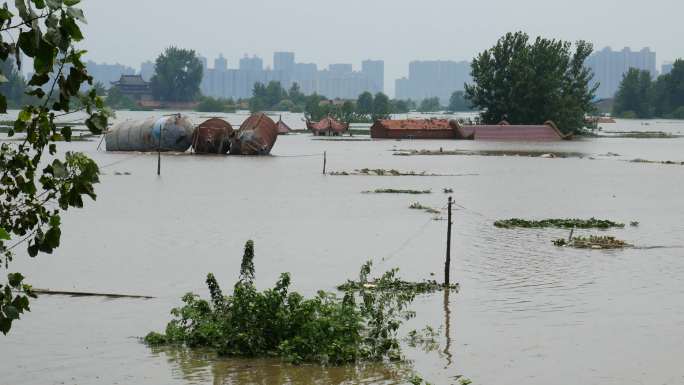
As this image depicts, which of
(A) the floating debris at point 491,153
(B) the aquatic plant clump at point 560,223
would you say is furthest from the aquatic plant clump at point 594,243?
(A) the floating debris at point 491,153

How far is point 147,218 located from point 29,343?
1299 cm

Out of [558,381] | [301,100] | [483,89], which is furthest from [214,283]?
[301,100]

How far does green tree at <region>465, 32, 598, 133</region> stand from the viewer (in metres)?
74.2

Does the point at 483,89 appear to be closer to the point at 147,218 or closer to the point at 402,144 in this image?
the point at 402,144

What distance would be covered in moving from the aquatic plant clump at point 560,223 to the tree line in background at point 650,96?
127 metres

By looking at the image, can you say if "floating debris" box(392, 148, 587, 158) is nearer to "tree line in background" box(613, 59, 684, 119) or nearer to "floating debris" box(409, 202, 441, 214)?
"floating debris" box(409, 202, 441, 214)

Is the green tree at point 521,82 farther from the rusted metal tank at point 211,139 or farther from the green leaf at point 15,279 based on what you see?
the green leaf at point 15,279

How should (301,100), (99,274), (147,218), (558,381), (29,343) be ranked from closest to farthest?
1. (558,381)
2. (29,343)
3. (99,274)
4. (147,218)
5. (301,100)

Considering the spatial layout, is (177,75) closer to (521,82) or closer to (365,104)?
(365,104)

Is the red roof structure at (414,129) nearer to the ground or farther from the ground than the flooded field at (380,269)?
farther from the ground

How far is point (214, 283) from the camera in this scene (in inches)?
446

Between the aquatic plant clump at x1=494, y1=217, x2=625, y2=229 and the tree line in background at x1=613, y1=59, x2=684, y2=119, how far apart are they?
127m

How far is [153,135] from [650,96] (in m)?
116

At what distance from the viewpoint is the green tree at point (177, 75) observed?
584 feet
